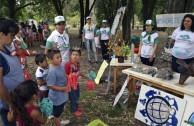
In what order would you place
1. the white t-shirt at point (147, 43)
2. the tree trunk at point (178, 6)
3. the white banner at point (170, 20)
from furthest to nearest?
the tree trunk at point (178, 6)
the white banner at point (170, 20)
the white t-shirt at point (147, 43)

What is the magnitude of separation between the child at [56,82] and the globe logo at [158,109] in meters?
1.49

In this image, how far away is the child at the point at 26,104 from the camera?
2.36 meters

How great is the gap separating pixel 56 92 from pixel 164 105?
1780mm

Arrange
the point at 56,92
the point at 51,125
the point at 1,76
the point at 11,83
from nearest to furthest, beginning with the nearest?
the point at 1,76
the point at 11,83
the point at 56,92
the point at 51,125

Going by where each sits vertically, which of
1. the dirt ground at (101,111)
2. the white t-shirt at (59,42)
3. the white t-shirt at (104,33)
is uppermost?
the white t-shirt at (59,42)

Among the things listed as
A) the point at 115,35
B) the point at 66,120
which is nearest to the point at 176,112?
the point at 66,120

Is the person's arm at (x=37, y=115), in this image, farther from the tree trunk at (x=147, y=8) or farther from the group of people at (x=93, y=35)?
the tree trunk at (x=147, y=8)

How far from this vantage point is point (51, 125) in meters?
4.38

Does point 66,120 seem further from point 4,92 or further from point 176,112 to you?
point 4,92

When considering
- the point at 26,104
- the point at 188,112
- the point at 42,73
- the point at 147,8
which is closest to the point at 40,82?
the point at 42,73

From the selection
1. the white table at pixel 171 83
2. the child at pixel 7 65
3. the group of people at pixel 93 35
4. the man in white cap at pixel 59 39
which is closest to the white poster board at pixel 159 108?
the white table at pixel 171 83

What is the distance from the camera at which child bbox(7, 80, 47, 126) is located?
2.36 m

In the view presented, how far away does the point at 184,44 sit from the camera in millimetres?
4715

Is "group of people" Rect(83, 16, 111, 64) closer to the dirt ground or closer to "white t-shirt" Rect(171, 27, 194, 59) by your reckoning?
the dirt ground
